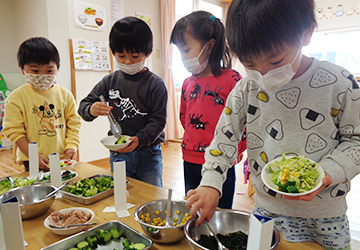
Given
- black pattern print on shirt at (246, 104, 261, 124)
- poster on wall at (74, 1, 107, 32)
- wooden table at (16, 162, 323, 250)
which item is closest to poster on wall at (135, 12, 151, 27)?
poster on wall at (74, 1, 107, 32)

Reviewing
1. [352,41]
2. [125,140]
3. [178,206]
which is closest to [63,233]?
[178,206]

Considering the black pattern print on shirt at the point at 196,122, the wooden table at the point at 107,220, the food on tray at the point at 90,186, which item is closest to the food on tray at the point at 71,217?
the wooden table at the point at 107,220

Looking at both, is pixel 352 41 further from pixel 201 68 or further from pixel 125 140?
pixel 125 140

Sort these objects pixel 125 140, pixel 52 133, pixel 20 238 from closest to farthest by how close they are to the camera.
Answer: pixel 20 238 < pixel 125 140 < pixel 52 133

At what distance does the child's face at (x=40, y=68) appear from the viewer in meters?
1.52

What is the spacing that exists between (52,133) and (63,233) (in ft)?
3.08

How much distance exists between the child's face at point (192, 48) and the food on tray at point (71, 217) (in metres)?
0.90

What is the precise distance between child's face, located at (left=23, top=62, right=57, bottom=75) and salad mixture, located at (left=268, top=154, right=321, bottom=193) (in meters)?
1.39

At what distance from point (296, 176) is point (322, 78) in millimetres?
312

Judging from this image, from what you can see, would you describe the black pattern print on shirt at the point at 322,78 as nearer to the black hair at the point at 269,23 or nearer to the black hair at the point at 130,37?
the black hair at the point at 269,23

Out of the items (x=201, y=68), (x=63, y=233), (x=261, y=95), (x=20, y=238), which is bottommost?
(x=63, y=233)

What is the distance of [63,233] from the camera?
2.77 ft

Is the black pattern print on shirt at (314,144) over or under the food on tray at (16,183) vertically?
over

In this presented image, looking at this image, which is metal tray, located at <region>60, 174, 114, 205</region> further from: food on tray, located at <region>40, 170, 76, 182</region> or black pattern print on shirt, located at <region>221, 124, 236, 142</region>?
black pattern print on shirt, located at <region>221, 124, 236, 142</region>
